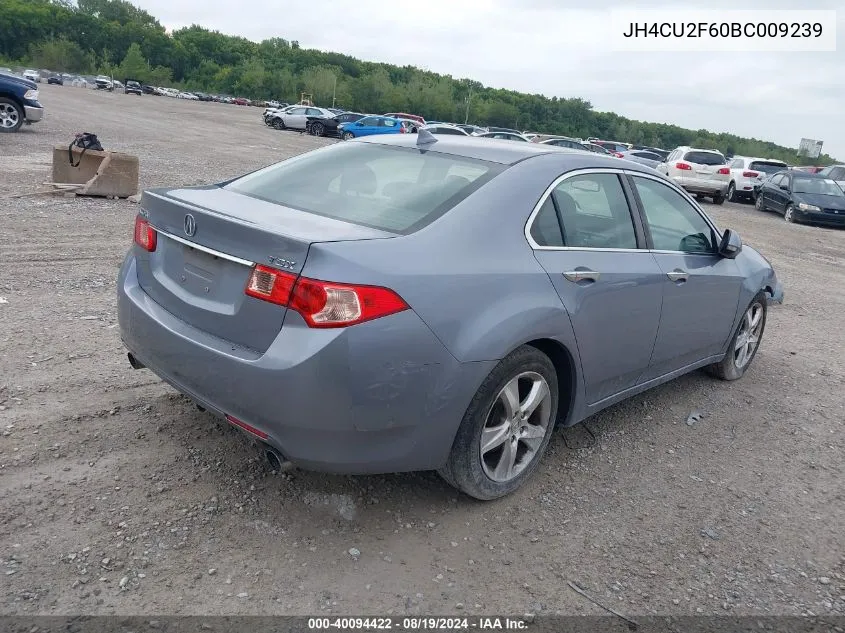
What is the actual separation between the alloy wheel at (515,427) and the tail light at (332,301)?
782mm

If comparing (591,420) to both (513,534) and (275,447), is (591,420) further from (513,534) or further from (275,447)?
(275,447)

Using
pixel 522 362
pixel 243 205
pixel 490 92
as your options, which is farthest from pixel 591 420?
pixel 490 92

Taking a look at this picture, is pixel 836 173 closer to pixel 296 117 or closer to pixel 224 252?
pixel 224 252

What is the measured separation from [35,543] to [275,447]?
968mm

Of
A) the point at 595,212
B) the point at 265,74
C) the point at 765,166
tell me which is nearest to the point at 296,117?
the point at 765,166

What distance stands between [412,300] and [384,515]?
106cm

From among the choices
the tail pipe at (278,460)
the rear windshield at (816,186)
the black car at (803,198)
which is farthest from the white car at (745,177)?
the tail pipe at (278,460)

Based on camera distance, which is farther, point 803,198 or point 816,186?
point 816,186

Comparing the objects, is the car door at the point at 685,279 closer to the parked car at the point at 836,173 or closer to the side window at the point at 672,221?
the side window at the point at 672,221

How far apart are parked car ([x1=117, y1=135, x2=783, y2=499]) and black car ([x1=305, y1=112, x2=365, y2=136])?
126 ft

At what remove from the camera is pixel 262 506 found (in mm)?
3104

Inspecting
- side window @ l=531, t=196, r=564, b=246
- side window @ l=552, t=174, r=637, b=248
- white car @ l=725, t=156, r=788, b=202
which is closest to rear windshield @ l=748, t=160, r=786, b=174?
white car @ l=725, t=156, r=788, b=202

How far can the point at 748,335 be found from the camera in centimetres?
539

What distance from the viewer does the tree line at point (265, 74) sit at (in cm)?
11694
